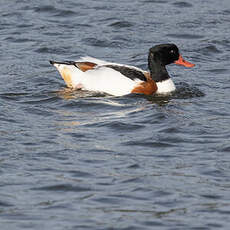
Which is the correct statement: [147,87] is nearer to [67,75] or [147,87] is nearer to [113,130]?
[67,75]

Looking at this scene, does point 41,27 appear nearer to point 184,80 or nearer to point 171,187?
point 184,80

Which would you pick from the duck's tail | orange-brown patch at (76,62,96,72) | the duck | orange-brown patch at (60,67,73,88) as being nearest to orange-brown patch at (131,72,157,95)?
the duck

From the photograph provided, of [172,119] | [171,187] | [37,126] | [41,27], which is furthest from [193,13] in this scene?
[171,187]

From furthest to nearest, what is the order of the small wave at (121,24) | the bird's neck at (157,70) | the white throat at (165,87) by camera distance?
the small wave at (121,24), the bird's neck at (157,70), the white throat at (165,87)

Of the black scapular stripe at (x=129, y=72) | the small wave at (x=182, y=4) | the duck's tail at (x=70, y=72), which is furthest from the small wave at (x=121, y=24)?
the black scapular stripe at (x=129, y=72)

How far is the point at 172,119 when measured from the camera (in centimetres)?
1098

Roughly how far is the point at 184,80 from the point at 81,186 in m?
6.00

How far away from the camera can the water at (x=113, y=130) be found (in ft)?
24.3

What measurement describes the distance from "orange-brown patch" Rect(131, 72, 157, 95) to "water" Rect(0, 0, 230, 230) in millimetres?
126

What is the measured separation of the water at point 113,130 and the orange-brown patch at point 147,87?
126 millimetres

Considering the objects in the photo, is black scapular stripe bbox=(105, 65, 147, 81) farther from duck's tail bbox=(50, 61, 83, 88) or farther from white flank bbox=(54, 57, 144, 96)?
duck's tail bbox=(50, 61, 83, 88)

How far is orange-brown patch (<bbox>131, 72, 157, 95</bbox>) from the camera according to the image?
12438 mm

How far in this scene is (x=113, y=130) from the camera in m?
10.3

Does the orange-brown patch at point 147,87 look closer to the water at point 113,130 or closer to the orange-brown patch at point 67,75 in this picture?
the water at point 113,130
